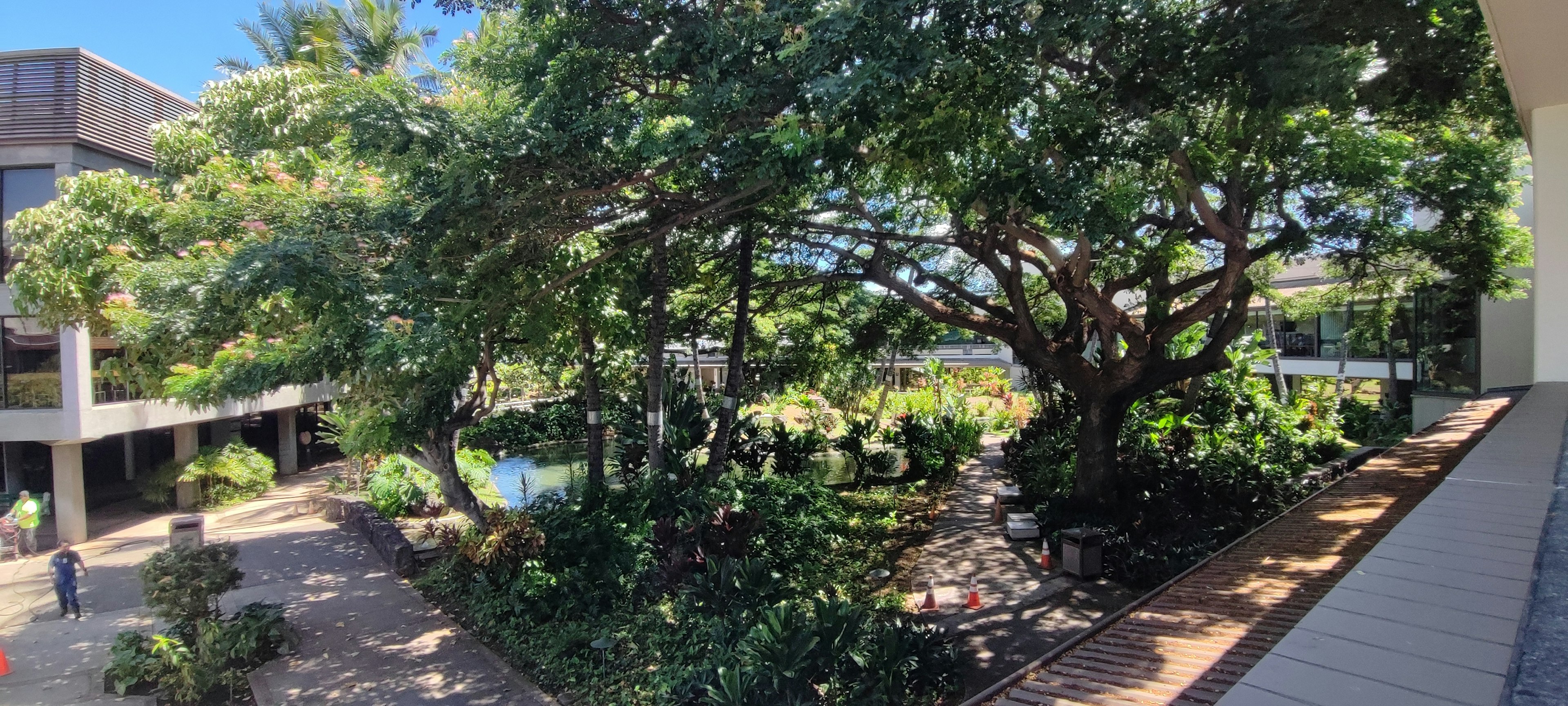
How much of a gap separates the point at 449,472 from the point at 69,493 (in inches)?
334

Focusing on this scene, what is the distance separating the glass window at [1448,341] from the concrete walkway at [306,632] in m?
16.0

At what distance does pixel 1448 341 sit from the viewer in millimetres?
→ 14391

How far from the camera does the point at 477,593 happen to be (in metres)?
9.17

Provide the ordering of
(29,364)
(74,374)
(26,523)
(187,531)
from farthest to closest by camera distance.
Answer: (29,364) → (74,374) → (26,523) → (187,531)

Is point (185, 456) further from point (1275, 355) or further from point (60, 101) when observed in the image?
point (1275, 355)

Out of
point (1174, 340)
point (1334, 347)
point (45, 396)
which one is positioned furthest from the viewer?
point (1334, 347)

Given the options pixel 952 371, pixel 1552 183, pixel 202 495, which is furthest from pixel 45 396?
pixel 952 371

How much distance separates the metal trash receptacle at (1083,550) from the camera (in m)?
9.79

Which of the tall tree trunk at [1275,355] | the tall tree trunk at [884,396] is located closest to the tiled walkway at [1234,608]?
the tall tree trunk at [884,396]

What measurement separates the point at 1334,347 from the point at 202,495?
32095 mm

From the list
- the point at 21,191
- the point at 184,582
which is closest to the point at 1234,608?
the point at 184,582

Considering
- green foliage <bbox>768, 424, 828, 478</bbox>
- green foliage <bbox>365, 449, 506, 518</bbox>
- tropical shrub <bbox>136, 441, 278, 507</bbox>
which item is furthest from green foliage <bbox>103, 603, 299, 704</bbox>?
green foliage <bbox>768, 424, 828, 478</bbox>

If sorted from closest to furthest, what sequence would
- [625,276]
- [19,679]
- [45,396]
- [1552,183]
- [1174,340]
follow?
[1552,183], [19,679], [625,276], [45,396], [1174,340]

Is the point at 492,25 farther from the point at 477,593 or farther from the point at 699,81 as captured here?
the point at 477,593
